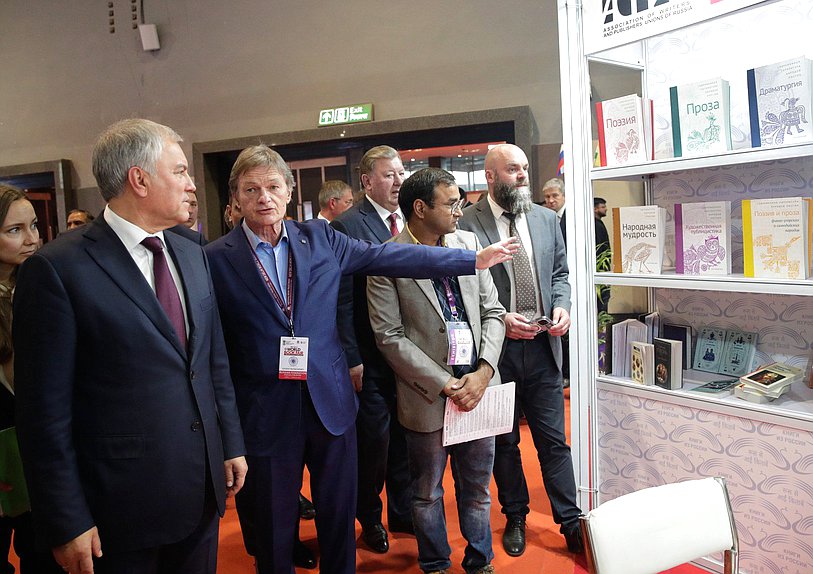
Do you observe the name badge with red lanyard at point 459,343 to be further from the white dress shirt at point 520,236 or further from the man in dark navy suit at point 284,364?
the white dress shirt at point 520,236

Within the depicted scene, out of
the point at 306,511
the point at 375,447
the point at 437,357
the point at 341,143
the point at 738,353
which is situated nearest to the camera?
the point at 437,357

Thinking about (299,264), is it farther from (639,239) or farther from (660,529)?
(639,239)

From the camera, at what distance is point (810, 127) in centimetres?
205

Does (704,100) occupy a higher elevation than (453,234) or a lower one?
higher

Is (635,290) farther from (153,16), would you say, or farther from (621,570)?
(153,16)

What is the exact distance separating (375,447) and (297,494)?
2.52 feet

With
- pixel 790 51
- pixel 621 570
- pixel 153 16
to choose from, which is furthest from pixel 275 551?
pixel 153 16

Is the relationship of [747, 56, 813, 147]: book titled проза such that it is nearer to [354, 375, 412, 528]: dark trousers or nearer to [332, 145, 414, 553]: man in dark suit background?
[332, 145, 414, 553]: man in dark suit background

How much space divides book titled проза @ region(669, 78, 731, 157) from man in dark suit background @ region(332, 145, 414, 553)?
49.3 inches

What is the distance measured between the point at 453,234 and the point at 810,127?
4.23 feet

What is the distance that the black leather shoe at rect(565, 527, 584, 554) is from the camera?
265 centimetres

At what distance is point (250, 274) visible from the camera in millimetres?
1981

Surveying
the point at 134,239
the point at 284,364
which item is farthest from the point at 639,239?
the point at 134,239

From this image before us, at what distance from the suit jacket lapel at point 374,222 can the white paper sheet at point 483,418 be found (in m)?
0.91
